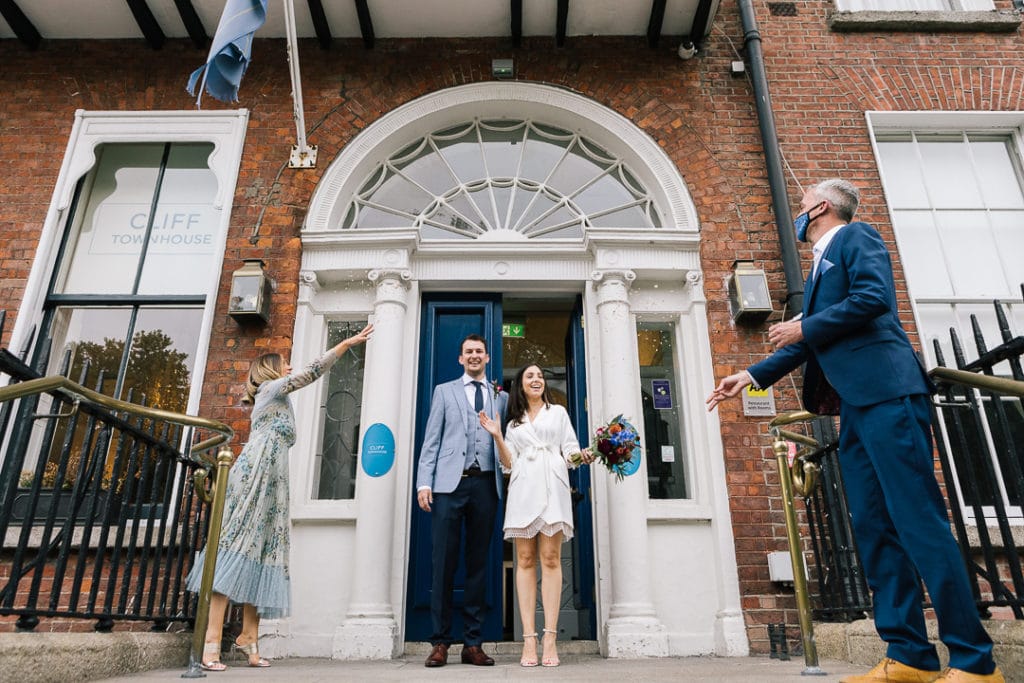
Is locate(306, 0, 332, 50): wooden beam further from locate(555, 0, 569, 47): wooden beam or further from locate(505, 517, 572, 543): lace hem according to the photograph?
locate(505, 517, 572, 543): lace hem

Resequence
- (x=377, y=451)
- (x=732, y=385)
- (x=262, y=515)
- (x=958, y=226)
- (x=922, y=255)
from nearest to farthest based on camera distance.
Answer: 1. (x=732, y=385)
2. (x=262, y=515)
3. (x=377, y=451)
4. (x=922, y=255)
5. (x=958, y=226)

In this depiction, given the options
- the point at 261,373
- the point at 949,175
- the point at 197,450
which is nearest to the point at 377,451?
the point at 261,373

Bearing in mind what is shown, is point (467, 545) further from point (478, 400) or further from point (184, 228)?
point (184, 228)

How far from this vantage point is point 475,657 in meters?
3.49

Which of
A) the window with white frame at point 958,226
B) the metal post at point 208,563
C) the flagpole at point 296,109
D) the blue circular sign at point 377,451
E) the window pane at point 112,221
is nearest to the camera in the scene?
the metal post at point 208,563

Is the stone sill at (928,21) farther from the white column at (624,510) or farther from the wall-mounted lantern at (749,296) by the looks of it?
the white column at (624,510)

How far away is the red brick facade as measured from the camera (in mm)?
5273

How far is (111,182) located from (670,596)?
5.58 m

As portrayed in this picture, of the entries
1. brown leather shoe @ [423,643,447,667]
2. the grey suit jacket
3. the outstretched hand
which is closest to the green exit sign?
the grey suit jacket

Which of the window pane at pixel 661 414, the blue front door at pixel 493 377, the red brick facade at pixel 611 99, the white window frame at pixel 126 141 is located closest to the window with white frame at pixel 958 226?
the red brick facade at pixel 611 99

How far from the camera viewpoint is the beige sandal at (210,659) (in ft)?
10.3

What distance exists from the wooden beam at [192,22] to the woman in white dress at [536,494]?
4.37 m

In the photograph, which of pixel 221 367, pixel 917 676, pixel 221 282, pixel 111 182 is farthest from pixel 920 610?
pixel 111 182

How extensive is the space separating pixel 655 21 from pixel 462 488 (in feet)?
14.2
